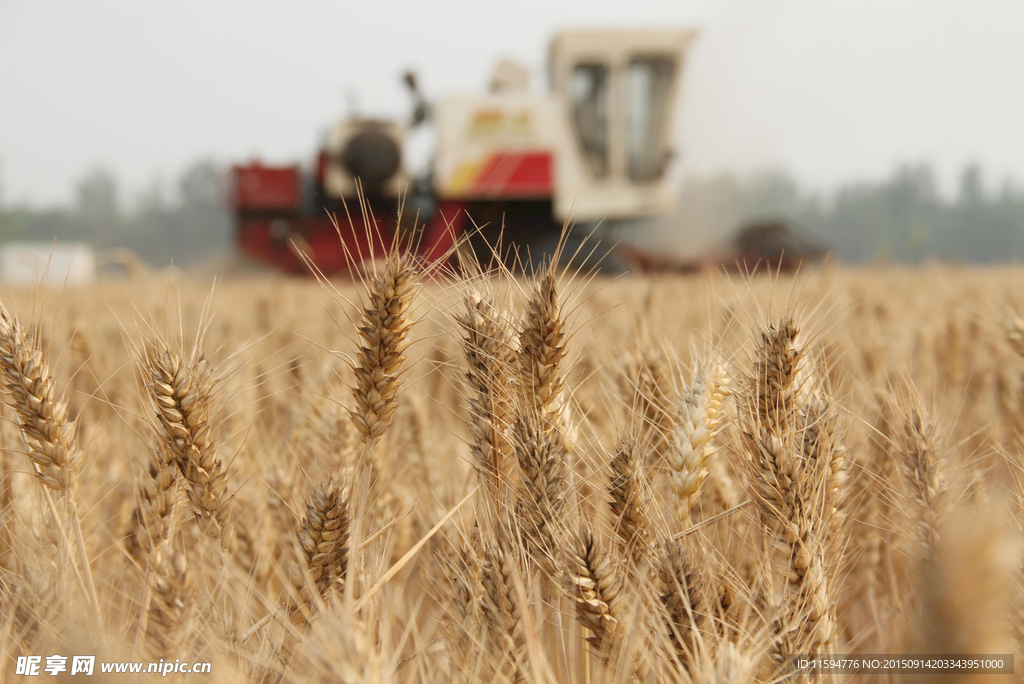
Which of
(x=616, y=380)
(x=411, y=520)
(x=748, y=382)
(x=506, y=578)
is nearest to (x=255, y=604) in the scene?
(x=411, y=520)

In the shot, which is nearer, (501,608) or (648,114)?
(501,608)

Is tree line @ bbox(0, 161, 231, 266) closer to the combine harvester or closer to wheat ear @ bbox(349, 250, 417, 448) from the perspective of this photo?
the combine harvester

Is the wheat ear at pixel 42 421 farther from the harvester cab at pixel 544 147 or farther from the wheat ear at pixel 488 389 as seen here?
the harvester cab at pixel 544 147

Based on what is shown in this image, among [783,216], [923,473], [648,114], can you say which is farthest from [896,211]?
[923,473]

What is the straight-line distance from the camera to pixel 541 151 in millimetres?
7824

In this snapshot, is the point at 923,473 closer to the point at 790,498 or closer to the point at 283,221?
the point at 790,498

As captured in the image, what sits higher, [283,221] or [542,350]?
[283,221]

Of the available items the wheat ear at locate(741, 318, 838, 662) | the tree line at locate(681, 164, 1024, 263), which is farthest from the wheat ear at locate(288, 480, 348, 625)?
the tree line at locate(681, 164, 1024, 263)

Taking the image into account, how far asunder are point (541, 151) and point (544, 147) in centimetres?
6

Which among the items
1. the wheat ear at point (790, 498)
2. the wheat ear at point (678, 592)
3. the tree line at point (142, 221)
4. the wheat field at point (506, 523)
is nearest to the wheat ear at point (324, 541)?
the wheat field at point (506, 523)

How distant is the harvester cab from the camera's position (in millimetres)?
7930

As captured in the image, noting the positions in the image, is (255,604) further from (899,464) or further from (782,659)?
(899,464)

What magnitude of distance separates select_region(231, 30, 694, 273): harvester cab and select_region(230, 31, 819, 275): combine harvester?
→ 0.01 m

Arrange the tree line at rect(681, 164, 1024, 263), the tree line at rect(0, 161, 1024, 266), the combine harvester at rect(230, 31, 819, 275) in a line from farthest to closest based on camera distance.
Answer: the tree line at rect(0, 161, 1024, 266) < the tree line at rect(681, 164, 1024, 263) < the combine harvester at rect(230, 31, 819, 275)
